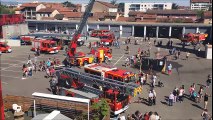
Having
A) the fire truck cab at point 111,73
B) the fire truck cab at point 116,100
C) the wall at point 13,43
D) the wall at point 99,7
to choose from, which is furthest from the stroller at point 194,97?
the wall at point 99,7

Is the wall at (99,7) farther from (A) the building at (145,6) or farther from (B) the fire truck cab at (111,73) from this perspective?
(B) the fire truck cab at (111,73)

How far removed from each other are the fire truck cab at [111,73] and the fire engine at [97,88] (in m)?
1.46

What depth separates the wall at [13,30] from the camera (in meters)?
55.4

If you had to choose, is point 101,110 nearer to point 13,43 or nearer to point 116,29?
point 13,43

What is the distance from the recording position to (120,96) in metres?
19.4

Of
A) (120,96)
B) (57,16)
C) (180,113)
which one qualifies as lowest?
(180,113)

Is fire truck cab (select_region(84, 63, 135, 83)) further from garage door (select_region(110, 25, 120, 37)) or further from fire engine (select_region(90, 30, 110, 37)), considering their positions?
garage door (select_region(110, 25, 120, 37))

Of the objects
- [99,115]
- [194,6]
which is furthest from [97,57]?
[194,6]

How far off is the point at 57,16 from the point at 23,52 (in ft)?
121

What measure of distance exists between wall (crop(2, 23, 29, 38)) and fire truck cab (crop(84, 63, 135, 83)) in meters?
36.5

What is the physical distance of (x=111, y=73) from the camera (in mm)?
22891

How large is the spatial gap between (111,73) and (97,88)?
2.15m

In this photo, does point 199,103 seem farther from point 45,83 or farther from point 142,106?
point 45,83

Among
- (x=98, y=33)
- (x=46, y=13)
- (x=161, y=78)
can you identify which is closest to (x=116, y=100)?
(x=161, y=78)
